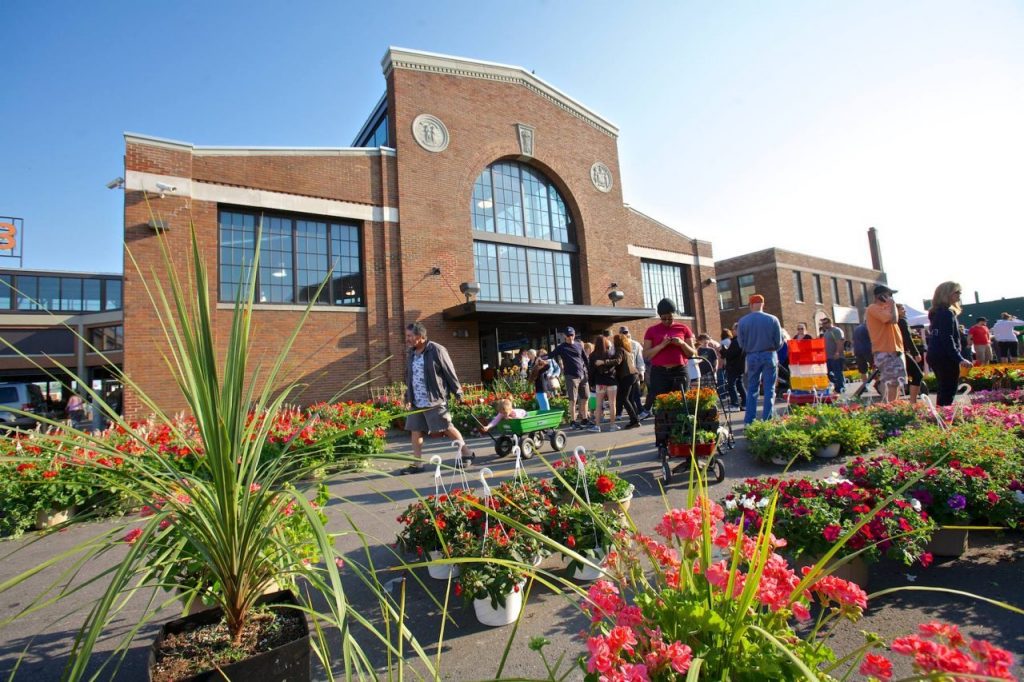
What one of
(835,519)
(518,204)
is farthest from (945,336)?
(518,204)

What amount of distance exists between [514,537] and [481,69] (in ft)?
57.4

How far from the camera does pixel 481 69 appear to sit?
1714 centimetres

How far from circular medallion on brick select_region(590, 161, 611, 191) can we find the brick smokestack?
31052 millimetres

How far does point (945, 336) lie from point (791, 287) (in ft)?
87.5

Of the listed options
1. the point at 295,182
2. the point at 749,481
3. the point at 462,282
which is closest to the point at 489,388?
the point at 462,282

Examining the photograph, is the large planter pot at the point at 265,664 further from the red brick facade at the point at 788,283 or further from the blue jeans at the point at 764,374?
the red brick facade at the point at 788,283

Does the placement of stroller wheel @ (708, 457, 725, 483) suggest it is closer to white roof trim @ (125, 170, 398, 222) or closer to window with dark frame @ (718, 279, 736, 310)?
white roof trim @ (125, 170, 398, 222)

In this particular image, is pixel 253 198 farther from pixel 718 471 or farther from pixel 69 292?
pixel 69 292

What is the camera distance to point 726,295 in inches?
1283

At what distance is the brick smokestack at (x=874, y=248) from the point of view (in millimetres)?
39906

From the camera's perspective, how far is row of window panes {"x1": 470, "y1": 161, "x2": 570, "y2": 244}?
17.2 meters

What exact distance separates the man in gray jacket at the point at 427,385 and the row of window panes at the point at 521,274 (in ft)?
32.6

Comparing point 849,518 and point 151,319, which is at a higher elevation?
point 151,319

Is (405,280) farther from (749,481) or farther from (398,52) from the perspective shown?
(749,481)
